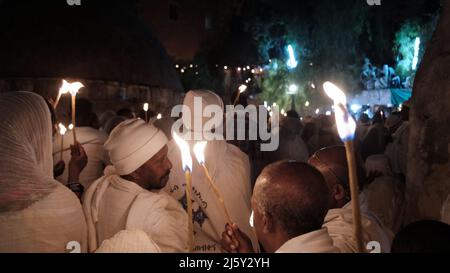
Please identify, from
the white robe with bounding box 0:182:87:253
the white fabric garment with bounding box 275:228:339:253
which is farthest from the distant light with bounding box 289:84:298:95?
the white fabric garment with bounding box 275:228:339:253

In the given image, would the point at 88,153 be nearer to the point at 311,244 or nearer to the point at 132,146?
the point at 132,146

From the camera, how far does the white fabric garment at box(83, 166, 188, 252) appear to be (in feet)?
8.13

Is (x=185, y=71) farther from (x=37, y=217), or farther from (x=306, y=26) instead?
(x=37, y=217)

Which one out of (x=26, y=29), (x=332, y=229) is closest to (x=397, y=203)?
(x=332, y=229)

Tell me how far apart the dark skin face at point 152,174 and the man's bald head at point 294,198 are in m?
1.04

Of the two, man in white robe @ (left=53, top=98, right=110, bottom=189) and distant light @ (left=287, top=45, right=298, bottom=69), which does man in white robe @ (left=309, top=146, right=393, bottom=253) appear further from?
distant light @ (left=287, top=45, right=298, bottom=69)

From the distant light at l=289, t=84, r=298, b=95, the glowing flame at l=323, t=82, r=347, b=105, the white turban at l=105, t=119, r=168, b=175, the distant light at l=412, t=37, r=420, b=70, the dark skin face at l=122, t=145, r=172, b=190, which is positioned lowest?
the dark skin face at l=122, t=145, r=172, b=190

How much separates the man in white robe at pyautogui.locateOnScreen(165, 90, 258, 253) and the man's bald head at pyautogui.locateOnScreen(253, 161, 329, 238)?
53.7 inches

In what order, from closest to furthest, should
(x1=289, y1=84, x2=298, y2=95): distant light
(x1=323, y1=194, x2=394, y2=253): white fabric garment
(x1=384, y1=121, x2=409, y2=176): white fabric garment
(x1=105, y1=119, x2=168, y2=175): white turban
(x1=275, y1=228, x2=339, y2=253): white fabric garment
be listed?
(x1=275, y1=228, x2=339, y2=253): white fabric garment → (x1=323, y1=194, x2=394, y2=253): white fabric garment → (x1=105, y1=119, x2=168, y2=175): white turban → (x1=384, y1=121, x2=409, y2=176): white fabric garment → (x1=289, y1=84, x2=298, y2=95): distant light

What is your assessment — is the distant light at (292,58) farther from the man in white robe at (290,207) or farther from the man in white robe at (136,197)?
the man in white robe at (290,207)

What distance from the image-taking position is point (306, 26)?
3048cm

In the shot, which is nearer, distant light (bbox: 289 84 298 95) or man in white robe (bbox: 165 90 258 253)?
man in white robe (bbox: 165 90 258 253)

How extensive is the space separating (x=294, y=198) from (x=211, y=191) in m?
1.52

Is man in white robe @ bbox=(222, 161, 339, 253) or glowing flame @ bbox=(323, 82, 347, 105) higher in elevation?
glowing flame @ bbox=(323, 82, 347, 105)
